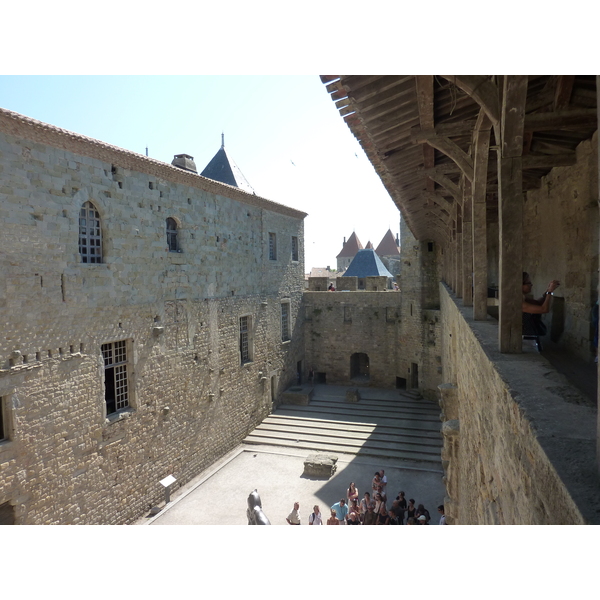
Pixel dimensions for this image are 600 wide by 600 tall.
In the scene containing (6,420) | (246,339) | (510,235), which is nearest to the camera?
(510,235)

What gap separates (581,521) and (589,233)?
457cm

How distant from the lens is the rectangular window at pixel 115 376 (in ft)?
33.7

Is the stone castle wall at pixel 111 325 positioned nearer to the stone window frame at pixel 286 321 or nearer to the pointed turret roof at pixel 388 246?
the stone window frame at pixel 286 321

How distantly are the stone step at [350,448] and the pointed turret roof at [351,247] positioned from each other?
3768 centimetres

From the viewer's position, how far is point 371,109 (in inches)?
167

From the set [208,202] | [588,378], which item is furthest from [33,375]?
[588,378]

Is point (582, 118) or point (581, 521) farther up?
point (582, 118)

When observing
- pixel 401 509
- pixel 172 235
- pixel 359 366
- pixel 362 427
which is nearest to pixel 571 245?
pixel 401 509

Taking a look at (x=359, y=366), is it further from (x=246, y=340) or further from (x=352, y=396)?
(x=246, y=340)

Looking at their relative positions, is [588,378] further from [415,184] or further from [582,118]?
[415,184]

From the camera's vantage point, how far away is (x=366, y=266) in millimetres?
29516

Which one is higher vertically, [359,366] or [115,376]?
[115,376]

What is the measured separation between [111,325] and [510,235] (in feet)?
29.2

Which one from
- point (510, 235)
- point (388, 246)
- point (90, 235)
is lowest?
point (510, 235)
